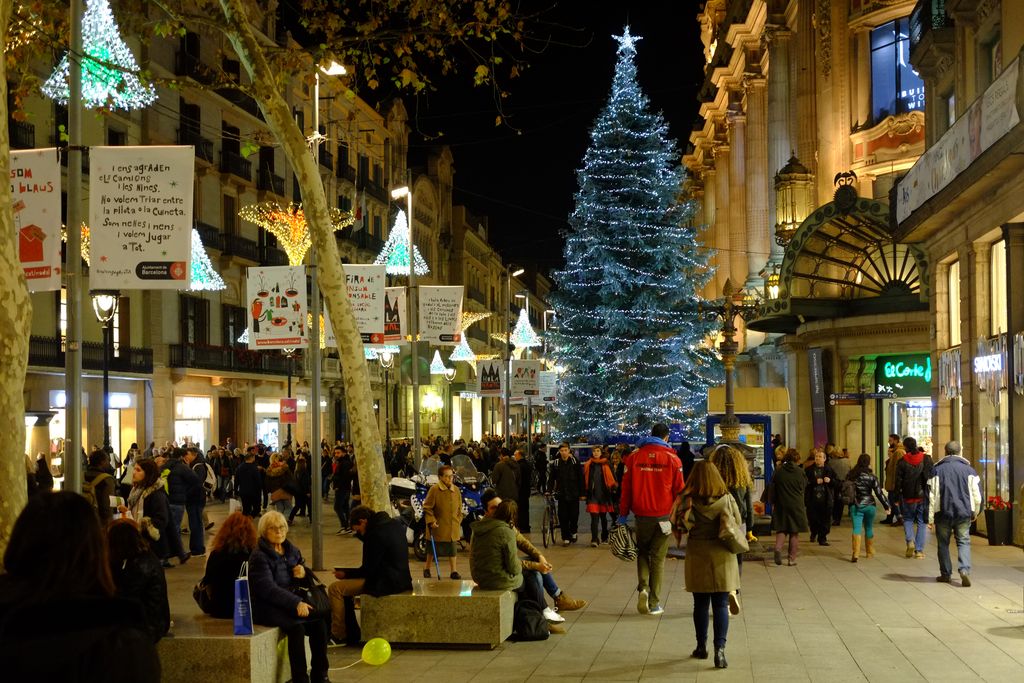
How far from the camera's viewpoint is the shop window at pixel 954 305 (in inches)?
971

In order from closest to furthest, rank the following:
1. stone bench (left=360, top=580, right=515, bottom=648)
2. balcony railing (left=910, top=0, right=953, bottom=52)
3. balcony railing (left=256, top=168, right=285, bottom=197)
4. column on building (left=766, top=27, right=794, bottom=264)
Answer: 1. stone bench (left=360, top=580, right=515, bottom=648)
2. balcony railing (left=910, top=0, right=953, bottom=52)
3. column on building (left=766, top=27, right=794, bottom=264)
4. balcony railing (left=256, top=168, right=285, bottom=197)

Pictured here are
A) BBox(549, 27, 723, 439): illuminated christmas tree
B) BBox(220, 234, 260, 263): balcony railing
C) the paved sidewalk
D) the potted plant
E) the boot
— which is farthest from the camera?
BBox(220, 234, 260, 263): balcony railing

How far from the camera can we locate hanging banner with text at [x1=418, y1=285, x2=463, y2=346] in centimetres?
2672

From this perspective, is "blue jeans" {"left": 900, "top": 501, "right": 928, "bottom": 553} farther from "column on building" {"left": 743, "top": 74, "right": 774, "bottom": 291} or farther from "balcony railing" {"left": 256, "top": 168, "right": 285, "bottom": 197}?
"balcony railing" {"left": 256, "top": 168, "right": 285, "bottom": 197}

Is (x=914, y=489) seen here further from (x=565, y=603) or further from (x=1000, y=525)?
(x=565, y=603)

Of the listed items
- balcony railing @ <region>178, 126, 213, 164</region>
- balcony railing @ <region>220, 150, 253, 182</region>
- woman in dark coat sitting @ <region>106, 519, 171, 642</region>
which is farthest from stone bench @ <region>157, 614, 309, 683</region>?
balcony railing @ <region>220, 150, 253, 182</region>

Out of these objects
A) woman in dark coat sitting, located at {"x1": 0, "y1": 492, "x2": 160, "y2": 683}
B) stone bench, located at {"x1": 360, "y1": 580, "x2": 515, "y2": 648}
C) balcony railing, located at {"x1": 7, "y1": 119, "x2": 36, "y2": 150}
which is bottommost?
stone bench, located at {"x1": 360, "y1": 580, "x2": 515, "y2": 648}

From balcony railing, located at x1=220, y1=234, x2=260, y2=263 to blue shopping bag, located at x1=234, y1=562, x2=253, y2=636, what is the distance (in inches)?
1618

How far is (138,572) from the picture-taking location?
741 centimetres

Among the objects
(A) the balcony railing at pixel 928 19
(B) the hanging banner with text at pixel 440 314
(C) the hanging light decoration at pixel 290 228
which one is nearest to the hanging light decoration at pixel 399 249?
(C) the hanging light decoration at pixel 290 228

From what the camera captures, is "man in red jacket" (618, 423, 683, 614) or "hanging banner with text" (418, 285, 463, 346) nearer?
"man in red jacket" (618, 423, 683, 614)

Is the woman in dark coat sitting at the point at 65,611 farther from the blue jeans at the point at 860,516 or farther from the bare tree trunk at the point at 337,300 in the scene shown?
the blue jeans at the point at 860,516

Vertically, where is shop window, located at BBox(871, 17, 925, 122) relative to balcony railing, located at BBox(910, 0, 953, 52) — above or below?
above

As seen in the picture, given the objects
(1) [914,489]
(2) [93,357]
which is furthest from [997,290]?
(2) [93,357]
